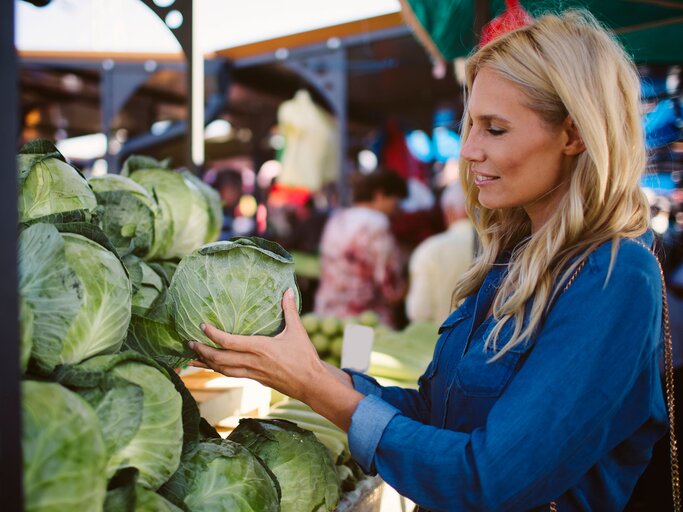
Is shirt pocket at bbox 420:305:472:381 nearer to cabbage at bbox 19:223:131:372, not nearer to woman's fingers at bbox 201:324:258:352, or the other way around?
woman's fingers at bbox 201:324:258:352

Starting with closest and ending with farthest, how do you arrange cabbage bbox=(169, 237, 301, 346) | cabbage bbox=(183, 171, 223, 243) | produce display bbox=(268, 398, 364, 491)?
1. cabbage bbox=(169, 237, 301, 346)
2. produce display bbox=(268, 398, 364, 491)
3. cabbage bbox=(183, 171, 223, 243)

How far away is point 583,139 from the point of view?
135 centimetres

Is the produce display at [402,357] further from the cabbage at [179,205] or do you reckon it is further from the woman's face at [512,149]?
the woman's face at [512,149]

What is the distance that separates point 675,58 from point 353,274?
3385 mm

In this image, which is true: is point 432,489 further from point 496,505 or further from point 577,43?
point 577,43

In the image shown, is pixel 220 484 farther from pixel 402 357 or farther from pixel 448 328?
pixel 402 357

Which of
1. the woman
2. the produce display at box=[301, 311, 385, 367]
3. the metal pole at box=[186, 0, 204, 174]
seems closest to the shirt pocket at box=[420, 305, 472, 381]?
the woman

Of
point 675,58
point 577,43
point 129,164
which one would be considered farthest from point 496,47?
point 675,58

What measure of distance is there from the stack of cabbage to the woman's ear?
0.75m

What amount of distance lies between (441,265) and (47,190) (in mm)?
3939

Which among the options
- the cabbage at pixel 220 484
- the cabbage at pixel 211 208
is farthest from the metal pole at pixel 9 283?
the cabbage at pixel 211 208

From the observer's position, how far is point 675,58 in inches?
145

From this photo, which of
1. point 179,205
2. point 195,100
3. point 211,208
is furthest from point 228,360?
point 195,100

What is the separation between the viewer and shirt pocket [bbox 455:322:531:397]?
1.37m
